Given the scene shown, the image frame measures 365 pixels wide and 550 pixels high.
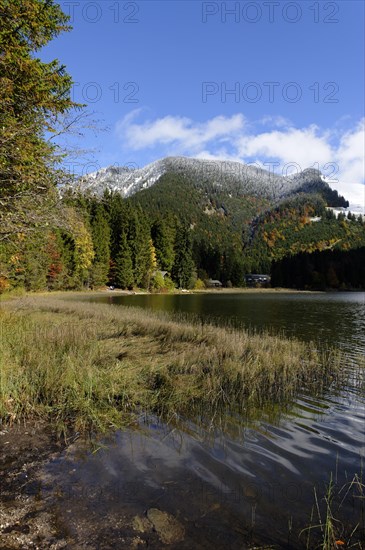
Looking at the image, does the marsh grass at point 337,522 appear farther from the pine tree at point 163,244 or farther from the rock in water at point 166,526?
the pine tree at point 163,244

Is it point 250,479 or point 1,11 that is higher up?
point 1,11

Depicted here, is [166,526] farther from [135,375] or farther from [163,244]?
[163,244]

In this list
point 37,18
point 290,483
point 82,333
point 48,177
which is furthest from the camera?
point 82,333

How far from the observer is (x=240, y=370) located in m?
8.94

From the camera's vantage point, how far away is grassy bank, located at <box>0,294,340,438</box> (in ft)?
20.6

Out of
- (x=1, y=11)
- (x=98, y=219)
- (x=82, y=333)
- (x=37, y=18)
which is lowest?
(x=82, y=333)

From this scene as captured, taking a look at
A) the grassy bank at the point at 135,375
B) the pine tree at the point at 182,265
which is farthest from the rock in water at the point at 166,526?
the pine tree at the point at 182,265

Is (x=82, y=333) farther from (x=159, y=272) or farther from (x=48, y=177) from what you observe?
(x=159, y=272)

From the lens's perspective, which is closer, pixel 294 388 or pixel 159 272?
pixel 294 388

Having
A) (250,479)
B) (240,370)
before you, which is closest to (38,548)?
(250,479)

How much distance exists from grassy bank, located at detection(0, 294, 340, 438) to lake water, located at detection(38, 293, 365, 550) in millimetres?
851

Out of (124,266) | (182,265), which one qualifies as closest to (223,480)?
(124,266)

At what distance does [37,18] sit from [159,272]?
2729 inches

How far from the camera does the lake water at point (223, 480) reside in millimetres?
3510
